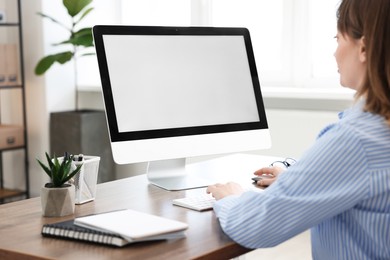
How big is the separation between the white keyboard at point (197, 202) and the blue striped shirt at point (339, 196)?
0.32m

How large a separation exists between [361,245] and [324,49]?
2.75m

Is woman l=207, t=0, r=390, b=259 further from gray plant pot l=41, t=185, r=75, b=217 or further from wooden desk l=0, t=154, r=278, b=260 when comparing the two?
gray plant pot l=41, t=185, r=75, b=217

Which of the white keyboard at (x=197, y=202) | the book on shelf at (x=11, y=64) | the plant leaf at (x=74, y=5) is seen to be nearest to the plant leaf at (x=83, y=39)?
the plant leaf at (x=74, y=5)

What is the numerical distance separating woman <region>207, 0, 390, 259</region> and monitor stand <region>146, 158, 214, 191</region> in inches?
24.3

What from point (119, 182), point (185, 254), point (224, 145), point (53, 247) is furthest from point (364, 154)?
point (119, 182)

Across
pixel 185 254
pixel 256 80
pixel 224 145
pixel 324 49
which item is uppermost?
pixel 324 49

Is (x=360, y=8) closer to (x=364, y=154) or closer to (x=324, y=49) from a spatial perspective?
(x=364, y=154)

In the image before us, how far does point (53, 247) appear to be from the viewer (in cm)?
131

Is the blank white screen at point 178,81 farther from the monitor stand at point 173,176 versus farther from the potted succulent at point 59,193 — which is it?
the potted succulent at point 59,193

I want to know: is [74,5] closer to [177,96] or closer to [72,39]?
[72,39]

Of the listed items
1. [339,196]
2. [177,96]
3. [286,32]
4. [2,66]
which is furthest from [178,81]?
[2,66]

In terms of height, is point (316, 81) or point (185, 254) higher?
point (316, 81)

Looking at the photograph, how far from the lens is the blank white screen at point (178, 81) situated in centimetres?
186

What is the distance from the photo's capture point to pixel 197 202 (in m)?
1.67
